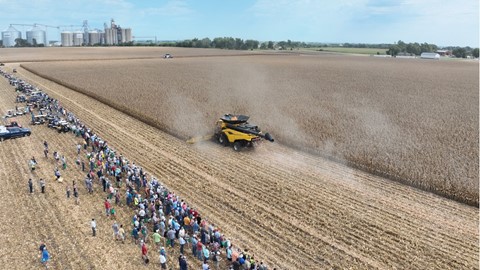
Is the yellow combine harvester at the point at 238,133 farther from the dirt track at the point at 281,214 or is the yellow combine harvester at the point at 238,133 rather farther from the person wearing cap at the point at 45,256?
the person wearing cap at the point at 45,256

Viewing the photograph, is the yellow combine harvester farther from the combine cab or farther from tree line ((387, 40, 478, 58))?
tree line ((387, 40, 478, 58))

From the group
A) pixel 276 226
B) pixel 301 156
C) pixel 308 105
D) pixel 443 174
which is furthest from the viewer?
pixel 308 105

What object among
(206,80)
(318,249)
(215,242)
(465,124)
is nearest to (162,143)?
(215,242)

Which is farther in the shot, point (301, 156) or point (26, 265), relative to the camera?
point (301, 156)

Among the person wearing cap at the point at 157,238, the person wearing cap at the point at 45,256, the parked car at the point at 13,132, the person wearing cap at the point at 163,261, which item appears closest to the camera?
the person wearing cap at the point at 45,256

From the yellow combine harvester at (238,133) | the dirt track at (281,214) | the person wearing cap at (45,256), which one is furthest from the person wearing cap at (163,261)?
the yellow combine harvester at (238,133)

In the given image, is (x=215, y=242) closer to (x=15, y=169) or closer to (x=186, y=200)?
(x=186, y=200)
